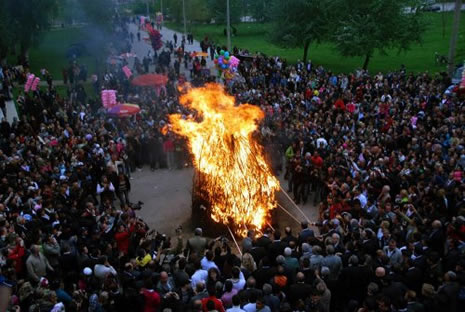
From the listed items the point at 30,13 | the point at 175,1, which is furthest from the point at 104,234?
the point at 175,1

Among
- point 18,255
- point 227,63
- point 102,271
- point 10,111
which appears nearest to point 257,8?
point 227,63

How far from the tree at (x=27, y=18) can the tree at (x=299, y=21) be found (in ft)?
55.3

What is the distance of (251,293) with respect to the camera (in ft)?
26.4

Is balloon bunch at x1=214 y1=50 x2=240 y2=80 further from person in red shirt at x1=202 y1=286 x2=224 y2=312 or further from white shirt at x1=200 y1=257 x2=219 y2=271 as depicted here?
person in red shirt at x1=202 y1=286 x2=224 y2=312

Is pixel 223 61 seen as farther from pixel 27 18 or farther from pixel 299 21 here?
pixel 27 18

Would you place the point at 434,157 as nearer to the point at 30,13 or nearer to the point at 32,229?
the point at 32,229

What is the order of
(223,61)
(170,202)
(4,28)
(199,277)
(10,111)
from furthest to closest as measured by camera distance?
(4,28)
(10,111)
(223,61)
(170,202)
(199,277)

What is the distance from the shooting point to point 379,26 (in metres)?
29.9

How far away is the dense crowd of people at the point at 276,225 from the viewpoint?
8484mm

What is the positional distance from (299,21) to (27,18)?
1957cm

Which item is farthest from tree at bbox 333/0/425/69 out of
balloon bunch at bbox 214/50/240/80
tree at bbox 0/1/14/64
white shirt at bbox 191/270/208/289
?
white shirt at bbox 191/270/208/289

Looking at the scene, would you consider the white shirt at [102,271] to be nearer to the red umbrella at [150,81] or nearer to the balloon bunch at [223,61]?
the red umbrella at [150,81]

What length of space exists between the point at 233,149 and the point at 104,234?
3938 millimetres

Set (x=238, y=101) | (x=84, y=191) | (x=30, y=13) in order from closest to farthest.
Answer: (x=84, y=191), (x=238, y=101), (x=30, y=13)
